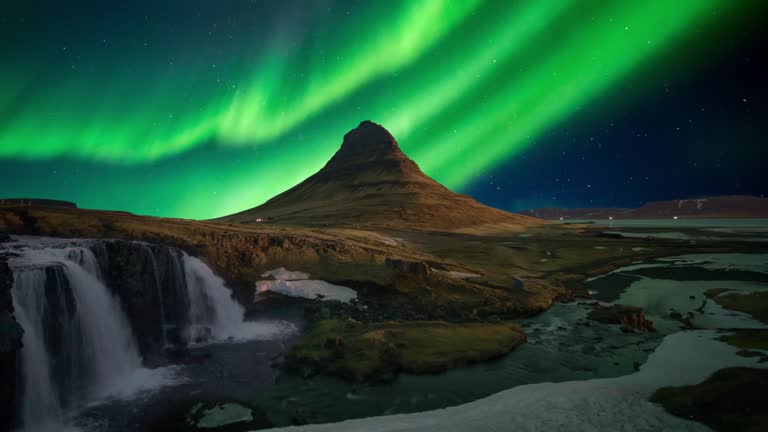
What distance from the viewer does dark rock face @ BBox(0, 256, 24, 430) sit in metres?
20.4

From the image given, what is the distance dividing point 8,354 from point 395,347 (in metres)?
22.8

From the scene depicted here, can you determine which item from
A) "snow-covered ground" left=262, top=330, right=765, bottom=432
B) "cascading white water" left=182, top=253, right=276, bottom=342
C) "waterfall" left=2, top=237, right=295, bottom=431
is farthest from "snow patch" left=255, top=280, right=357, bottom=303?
"snow-covered ground" left=262, top=330, right=765, bottom=432

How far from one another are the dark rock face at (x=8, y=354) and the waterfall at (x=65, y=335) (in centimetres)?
56

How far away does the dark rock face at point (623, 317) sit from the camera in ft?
119

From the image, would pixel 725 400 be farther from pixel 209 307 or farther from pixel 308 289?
pixel 209 307

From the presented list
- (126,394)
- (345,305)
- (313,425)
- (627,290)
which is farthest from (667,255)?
(126,394)

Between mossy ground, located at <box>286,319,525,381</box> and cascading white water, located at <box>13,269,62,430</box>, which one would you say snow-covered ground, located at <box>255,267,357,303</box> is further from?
cascading white water, located at <box>13,269,62,430</box>

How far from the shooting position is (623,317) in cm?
3828

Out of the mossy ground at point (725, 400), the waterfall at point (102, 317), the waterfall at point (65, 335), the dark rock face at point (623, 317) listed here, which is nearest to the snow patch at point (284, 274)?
the waterfall at point (102, 317)

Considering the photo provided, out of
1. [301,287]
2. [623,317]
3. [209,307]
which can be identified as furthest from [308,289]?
[623,317]

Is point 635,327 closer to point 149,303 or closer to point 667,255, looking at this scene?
point 149,303

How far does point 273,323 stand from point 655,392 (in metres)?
31.4

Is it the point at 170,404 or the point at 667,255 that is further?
the point at 667,255

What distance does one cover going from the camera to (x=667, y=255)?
95.6 meters
